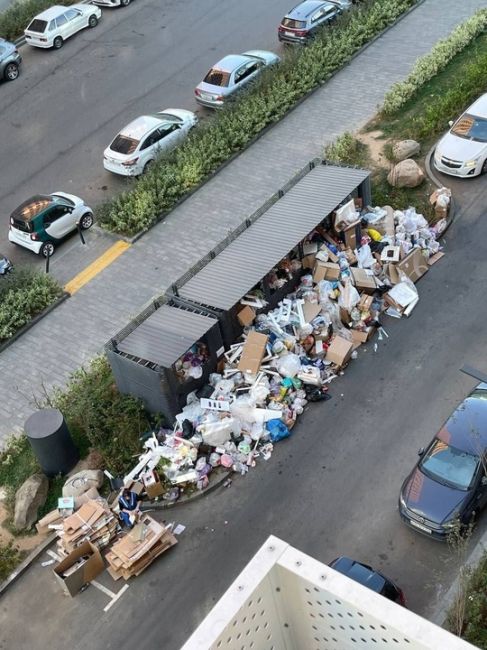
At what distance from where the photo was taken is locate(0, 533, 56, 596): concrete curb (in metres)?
15.6

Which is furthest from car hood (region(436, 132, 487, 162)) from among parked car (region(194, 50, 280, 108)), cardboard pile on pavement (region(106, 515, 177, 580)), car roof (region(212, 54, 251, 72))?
cardboard pile on pavement (region(106, 515, 177, 580))

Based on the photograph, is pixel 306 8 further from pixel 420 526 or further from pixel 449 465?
pixel 420 526

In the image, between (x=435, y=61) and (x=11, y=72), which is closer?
(x=435, y=61)

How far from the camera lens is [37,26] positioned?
3269 centimetres

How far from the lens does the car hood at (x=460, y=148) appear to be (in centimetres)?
2258

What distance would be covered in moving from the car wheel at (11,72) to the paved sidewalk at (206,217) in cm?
1131

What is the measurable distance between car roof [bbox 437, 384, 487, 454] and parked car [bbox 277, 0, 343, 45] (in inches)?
700

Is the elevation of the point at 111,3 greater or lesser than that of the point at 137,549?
greater

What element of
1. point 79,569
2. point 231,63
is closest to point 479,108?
point 231,63

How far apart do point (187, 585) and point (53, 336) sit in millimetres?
7999

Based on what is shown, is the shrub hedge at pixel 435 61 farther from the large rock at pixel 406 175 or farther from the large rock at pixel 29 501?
the large rock at pixel 29 501

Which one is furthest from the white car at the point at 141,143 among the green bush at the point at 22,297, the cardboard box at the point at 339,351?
the cardboard box at the point at 339,351

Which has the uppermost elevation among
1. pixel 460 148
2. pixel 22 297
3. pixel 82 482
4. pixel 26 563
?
pixel 460 148

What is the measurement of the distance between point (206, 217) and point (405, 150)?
19.3 ft
